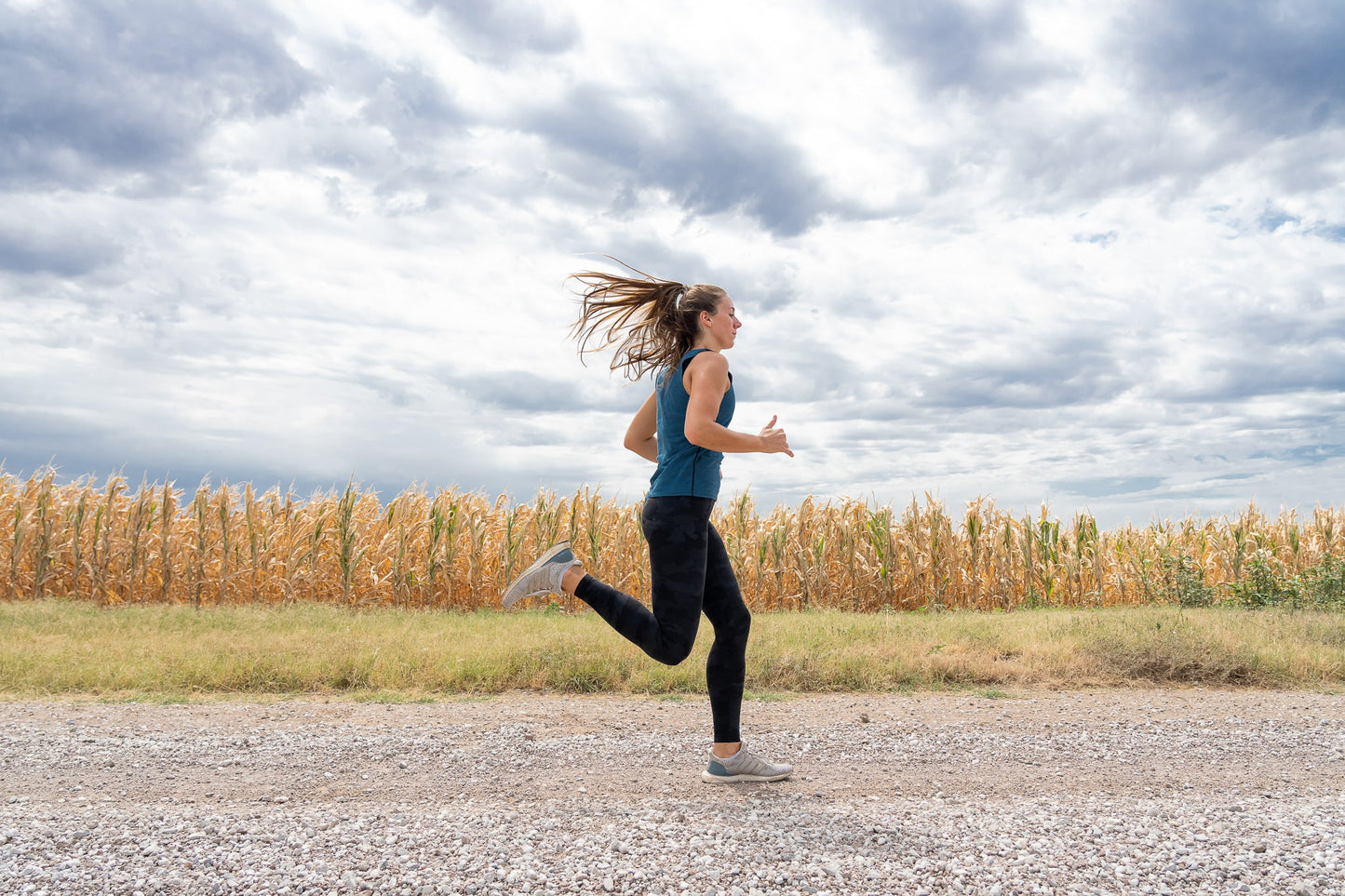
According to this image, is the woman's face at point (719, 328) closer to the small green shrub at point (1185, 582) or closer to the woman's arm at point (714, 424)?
the woman's arm at point (714, 424)

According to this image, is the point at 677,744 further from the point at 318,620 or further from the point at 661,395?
the point at 318,620

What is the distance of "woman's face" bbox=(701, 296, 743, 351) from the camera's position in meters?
4.37

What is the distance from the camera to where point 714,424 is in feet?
13.0

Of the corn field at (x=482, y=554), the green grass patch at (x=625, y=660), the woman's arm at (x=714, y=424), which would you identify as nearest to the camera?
the woman's arm at (x=714, y=424)

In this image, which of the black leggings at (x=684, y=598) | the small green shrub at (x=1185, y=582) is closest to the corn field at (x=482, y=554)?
the small green shrub at (x=1185, y=582)

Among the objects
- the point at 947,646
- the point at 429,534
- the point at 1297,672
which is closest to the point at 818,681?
the point at 947,646

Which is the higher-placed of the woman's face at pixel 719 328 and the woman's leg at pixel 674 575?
the woman's face at pixel 719 328

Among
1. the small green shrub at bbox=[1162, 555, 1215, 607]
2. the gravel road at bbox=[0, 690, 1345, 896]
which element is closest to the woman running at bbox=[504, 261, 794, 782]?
the gravel road at bbox=[0, 690, 1345, 896]

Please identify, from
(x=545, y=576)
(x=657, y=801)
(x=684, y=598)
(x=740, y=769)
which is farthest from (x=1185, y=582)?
(x=545, y=576)

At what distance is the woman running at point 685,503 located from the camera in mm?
4094

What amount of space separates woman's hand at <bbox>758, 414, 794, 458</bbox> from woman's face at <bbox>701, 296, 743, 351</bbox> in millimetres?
575

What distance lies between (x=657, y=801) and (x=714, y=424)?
191cm

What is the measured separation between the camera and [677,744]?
5.57m

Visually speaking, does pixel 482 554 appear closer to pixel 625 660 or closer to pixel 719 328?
pixel 625 660
